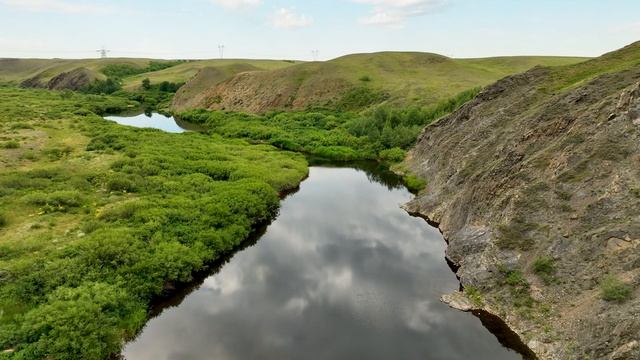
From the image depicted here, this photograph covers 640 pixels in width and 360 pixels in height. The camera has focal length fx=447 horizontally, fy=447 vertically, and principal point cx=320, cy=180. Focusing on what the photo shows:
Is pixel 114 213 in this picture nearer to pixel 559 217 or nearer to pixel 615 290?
pixel 559 217

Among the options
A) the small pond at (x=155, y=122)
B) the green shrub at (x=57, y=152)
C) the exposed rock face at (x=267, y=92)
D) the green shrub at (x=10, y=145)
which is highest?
the exposed rock face at (x=267, y=92)

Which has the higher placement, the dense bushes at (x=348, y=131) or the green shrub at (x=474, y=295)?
the dense bushes at (x=348, y=131)

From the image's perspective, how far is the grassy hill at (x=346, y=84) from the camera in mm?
112812

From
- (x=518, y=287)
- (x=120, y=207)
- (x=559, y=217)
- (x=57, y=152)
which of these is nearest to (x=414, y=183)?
(x=559, y=217)

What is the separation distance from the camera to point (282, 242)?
39.5 m

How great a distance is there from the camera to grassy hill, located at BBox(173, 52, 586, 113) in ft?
370

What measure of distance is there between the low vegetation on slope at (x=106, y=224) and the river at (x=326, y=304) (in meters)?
2.36

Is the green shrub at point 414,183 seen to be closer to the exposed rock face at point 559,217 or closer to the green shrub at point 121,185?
the exposed rock face at point 559,217

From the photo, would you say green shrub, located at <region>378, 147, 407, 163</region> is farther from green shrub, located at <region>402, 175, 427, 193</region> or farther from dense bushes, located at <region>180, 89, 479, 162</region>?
green shrub, located at <region>402, 175, 427, 193</region>

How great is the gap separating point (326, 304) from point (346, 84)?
102m

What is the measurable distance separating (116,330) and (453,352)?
59.8 feet

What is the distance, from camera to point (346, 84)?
124938 millimetres

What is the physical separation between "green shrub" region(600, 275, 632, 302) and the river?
17.9 feet

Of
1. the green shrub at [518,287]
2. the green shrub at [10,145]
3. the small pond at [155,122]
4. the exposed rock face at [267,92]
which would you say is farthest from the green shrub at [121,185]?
the exposed rock face at [267,92]
